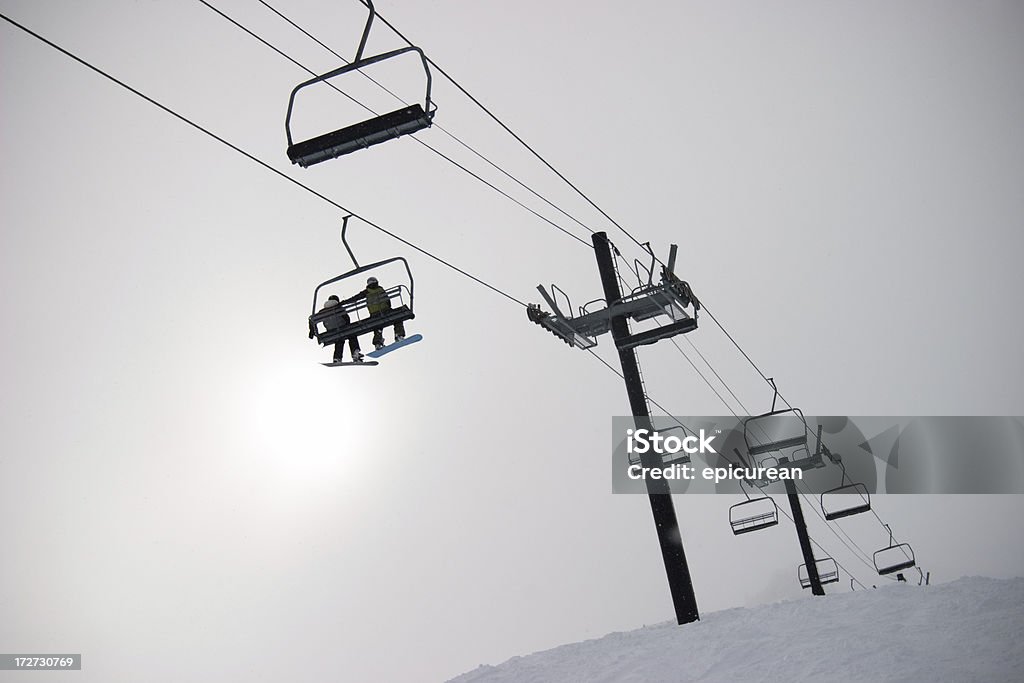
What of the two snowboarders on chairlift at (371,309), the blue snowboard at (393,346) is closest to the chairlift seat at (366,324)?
the two snowboarders on chairlift at (371,309)

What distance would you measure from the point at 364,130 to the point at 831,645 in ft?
32.3

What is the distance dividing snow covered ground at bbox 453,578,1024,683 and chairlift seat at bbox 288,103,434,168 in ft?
28.3

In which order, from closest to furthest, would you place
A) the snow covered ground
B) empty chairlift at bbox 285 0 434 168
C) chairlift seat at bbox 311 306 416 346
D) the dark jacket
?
empty chairlift at bbox 285 0 434 168
the snow covered ground
chairlift seat at bbox 311 306 416 346
the dark jacket

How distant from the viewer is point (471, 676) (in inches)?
558

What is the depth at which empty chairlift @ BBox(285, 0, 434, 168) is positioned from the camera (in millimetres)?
7184

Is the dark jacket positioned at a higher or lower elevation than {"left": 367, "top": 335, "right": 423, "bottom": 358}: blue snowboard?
higher

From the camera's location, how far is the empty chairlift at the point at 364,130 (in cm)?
718

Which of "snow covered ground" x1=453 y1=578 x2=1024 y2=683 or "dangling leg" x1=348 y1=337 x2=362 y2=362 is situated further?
"dangling leg" x1=348 y1=337 x2=362 y2=362

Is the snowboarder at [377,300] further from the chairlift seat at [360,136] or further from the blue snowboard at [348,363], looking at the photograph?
the chairlift seat at [360,136]

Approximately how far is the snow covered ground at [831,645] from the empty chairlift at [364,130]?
8.64 m

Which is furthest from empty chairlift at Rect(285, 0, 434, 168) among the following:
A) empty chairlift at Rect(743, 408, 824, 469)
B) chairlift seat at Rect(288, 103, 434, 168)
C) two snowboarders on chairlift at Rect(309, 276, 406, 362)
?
empty chairlift at Rect(743, 408, 824, 469)

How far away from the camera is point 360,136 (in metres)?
7.41

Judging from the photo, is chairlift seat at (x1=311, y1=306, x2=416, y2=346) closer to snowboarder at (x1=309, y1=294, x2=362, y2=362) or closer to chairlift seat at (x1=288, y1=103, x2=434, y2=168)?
snowboarder at (x1=309, y1=294, x2=362, y2=362)

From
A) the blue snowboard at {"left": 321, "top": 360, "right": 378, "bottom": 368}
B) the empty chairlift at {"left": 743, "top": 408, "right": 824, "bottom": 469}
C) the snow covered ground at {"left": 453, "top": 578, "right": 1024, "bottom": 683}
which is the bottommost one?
the snow covered ground at {"left": 453, "top": 578, "right": 1024, "bottom": 683}
